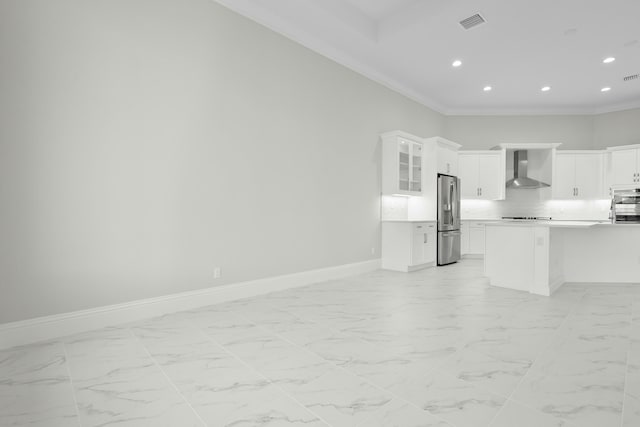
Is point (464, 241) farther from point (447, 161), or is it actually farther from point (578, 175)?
point (578, 175)

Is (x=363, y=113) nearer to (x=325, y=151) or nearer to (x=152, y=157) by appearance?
(x=325, y=151)

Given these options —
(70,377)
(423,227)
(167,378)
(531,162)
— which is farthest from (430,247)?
(70,377)

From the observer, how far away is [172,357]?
222 cm

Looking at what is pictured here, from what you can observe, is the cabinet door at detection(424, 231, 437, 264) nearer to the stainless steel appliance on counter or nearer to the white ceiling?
the white ceiling

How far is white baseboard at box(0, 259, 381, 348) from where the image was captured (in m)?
2.44

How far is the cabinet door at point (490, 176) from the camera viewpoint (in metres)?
7.27

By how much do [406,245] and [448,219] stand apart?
57.4 inches

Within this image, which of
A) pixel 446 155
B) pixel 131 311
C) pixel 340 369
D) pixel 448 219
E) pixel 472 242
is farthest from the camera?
pixel 472 242

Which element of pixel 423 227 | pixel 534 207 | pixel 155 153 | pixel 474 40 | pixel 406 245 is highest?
pixel 474 40

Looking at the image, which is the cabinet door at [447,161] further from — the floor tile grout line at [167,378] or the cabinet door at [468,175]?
the floor tile grout line at [167,378]

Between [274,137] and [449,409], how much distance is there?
3.35m

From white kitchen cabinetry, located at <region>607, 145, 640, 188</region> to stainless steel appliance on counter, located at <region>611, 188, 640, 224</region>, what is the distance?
0.54ft

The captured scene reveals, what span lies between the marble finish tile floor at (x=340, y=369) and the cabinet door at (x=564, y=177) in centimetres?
467

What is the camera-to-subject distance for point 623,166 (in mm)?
6879
